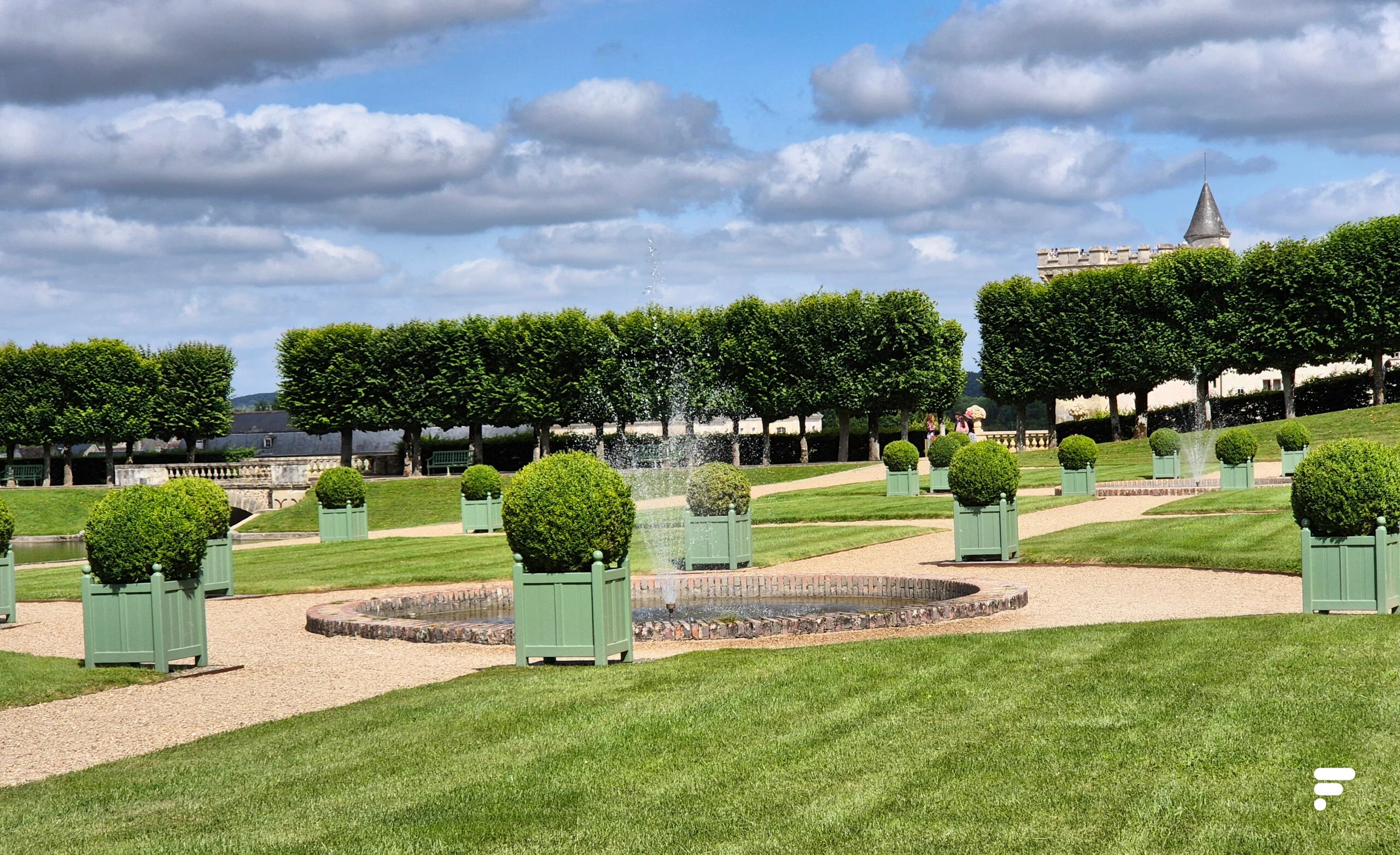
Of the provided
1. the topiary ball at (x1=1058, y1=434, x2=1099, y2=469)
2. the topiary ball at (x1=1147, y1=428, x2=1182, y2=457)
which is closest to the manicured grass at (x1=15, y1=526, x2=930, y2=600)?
the topiary ball at (x1=1058, y1=434, x2=1099, y2=469)

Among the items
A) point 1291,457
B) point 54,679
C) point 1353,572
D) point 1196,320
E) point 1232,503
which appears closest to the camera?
point 54,679

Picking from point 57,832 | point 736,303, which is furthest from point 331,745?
point 736,303

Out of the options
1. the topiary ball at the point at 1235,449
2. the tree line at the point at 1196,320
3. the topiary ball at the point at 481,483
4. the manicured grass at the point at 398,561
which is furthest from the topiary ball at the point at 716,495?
the tree line at the point at 1196,320

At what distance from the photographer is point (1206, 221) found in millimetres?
83188

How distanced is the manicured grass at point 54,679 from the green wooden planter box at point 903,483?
2374 cm

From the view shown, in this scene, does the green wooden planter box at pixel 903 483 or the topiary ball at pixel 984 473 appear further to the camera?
the green wooden planter box at pixel 903 483

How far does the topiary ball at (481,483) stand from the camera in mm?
30297

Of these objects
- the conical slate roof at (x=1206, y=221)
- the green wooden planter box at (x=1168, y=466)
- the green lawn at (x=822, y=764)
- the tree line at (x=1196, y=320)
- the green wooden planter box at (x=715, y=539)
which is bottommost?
the green lawn at (x=822, y=764)

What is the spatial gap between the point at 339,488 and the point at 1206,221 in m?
68.5

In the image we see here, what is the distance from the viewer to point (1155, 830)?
Result: 5.74 metres

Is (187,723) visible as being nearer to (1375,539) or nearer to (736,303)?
(1375,539)

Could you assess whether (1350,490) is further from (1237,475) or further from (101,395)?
(101,395)

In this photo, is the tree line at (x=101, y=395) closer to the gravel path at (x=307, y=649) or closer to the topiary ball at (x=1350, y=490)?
the gravel path at (x=307, y=649)

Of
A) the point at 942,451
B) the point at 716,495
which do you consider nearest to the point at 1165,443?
the point at 942,451
